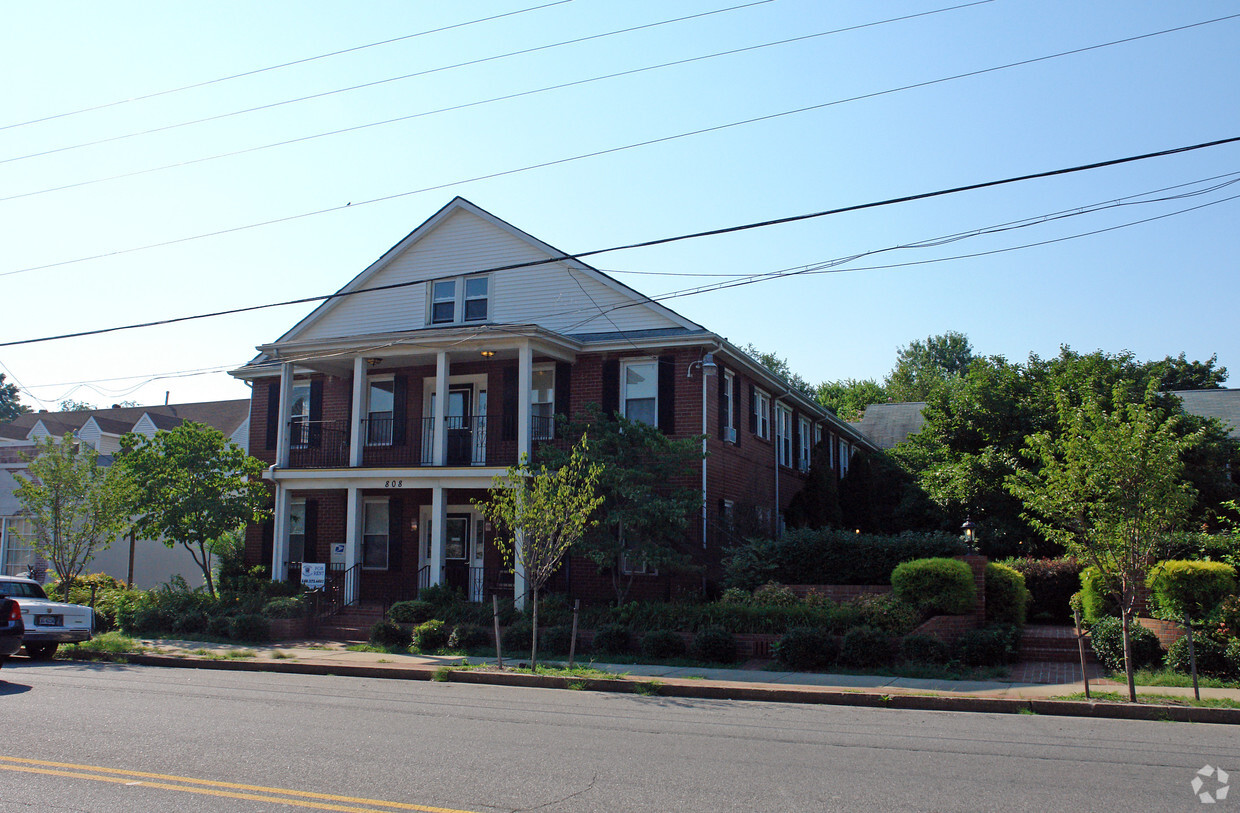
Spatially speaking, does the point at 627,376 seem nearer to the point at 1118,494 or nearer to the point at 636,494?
the point at 636,494

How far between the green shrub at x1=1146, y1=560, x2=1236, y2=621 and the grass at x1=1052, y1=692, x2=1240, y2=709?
279cm

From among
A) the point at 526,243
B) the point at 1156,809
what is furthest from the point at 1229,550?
the point at 526,243

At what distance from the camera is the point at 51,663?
16344 millimetres

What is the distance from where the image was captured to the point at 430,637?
17.5 m

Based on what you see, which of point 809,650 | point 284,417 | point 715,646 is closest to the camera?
point 809,650

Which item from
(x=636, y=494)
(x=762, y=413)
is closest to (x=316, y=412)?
(x=636, y=494)

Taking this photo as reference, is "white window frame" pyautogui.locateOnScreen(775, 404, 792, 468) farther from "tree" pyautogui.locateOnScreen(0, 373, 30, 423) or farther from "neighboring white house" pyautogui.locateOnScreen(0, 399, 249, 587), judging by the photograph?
"tree" pyautogui.locateOnScreen(0, 373, 30, 423)

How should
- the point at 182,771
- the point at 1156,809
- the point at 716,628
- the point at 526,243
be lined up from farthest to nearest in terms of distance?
1. the point at 526,243
2. the point at 716,628
3. the point at 182,771
4. the point at 1156,809

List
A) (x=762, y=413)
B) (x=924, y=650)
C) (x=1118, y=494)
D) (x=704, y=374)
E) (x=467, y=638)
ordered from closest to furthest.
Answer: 1. (x=1118, y=494)
2. (x=924, y=650)
3. (x=467, y=638)
4. (x=704, y=374)
5. (x=762, y=413)

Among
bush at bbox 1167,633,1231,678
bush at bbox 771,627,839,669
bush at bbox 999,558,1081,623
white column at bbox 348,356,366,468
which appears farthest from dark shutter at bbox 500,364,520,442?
bush at bbox 1167,633,1231,678

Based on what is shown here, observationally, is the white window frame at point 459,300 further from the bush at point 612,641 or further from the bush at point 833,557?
the bush at point 612,641

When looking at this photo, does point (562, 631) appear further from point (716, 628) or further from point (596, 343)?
point (596, 343)

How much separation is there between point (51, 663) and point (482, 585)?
27.5 ft

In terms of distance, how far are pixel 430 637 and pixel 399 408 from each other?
750 cm
